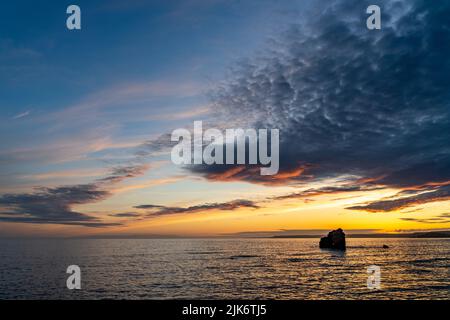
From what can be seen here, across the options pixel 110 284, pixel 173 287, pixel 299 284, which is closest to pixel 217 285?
pixel 173 287

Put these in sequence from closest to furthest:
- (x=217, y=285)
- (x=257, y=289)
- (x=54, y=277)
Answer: (x=257, y=289), (x=217, y=285), (x=54, y=277)
